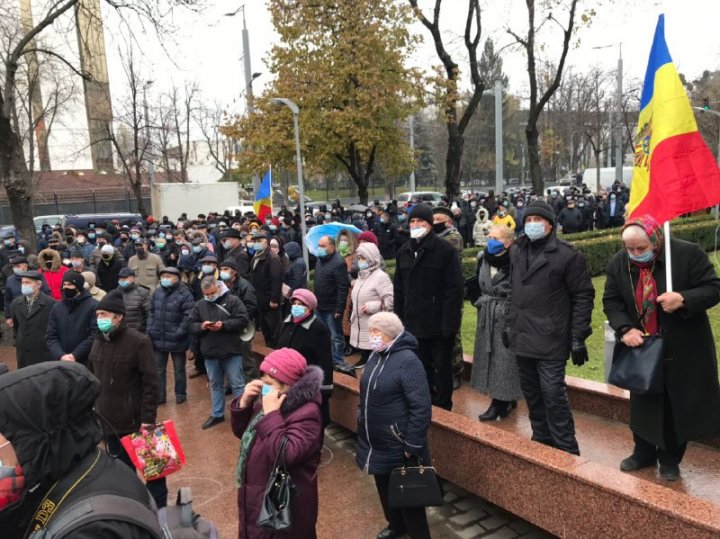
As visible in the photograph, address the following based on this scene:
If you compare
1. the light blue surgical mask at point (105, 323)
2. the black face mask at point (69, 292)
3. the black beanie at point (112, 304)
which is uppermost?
the black beanie at point (112, 304)

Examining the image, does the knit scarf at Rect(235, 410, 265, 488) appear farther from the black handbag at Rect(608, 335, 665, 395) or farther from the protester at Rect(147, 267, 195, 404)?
the protester at Rect(147, 267, 195, 404)

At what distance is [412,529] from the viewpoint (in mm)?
3881

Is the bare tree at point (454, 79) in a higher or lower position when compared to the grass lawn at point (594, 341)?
higher

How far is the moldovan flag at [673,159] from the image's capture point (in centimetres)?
404

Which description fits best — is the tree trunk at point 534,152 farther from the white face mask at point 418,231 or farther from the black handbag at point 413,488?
the black handbag at point 413,488

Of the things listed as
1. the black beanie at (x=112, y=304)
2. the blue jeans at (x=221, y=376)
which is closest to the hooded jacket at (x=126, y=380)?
the black beanie at (x=112, y=304)

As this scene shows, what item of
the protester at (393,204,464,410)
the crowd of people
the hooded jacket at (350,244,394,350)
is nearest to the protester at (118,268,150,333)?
the crowd of people

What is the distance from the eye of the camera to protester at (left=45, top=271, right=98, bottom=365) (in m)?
6.19

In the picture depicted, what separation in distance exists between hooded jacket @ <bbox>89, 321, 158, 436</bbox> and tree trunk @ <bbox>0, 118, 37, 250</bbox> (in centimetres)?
894

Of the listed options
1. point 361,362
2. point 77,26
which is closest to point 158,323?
point 361,362

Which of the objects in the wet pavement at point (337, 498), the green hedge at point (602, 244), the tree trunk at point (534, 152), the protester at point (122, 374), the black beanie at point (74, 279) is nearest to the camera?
the wet pavement at point (337, 498)

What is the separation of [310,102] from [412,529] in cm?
1666

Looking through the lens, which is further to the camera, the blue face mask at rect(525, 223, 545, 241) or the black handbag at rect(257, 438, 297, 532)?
the blue face mask at rect(525, 223, 545, 241)

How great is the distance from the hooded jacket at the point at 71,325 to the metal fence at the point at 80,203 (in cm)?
3519
